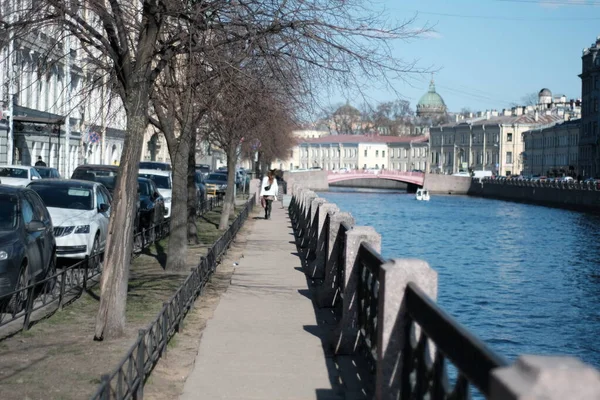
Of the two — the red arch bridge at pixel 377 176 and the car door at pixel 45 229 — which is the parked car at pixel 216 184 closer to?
the car door at pixel 45 229

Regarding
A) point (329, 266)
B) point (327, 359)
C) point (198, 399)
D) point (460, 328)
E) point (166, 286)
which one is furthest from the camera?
point (166, 286)

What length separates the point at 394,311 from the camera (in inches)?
276

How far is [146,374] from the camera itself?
9086mm

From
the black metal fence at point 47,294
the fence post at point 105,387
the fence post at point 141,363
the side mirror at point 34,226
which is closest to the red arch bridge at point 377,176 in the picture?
the black metal fence at point 47,294

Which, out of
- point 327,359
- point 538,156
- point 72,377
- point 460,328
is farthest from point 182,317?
point 538,156

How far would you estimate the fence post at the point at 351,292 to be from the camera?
34.3ft

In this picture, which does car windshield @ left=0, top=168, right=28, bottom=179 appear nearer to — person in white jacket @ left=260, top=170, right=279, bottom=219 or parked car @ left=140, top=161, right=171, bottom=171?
person in white jacket @ left=260, top=170, right=279, bottom=219

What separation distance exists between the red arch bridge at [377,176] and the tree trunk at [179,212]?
318 feet

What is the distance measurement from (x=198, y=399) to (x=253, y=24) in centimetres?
511

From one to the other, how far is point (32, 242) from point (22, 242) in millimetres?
508

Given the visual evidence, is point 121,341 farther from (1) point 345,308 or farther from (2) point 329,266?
(2) point 329,266

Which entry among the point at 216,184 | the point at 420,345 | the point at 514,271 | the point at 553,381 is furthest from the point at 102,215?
the point at 216,184

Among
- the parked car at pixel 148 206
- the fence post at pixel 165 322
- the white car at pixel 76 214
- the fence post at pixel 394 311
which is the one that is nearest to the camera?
the fence post at pixel 394 311

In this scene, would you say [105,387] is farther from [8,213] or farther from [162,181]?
[162,181]
